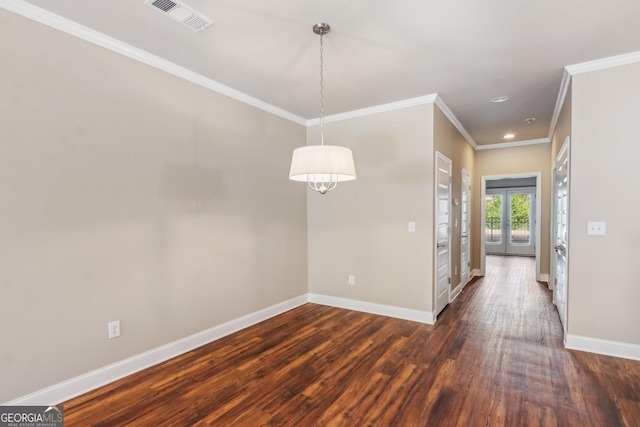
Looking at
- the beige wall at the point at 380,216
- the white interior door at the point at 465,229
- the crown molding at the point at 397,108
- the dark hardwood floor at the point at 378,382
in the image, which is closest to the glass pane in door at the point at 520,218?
the white interior door at the point at 465,229

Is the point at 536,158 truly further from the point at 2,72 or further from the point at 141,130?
the point at 2,72

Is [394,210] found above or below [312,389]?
above

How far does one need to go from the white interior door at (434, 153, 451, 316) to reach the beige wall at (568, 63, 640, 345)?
4.35ft

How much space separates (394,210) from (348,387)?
88.9 inches

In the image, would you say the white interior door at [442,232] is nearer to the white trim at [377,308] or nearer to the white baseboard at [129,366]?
the white trim at [377,308]

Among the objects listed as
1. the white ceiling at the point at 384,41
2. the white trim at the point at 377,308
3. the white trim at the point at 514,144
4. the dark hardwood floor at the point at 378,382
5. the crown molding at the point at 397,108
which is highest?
the white ceiling at the point at 384,41

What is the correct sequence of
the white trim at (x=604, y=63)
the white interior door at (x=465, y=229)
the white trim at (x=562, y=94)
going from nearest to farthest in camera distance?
1. the white trim at (x=604, y=63)
2. the white trim at (x=562, y=94)
3. the white interior door at (x=465, y=229)

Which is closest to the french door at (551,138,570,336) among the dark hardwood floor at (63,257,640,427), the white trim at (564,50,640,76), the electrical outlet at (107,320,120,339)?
the dark hardwood floor at (63,257,640,427)

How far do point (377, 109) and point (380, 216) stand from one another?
1.41 m

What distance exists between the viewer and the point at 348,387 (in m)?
2.43

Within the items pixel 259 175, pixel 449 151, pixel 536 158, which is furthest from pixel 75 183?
pixel 536 158

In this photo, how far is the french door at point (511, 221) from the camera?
9.80 metres

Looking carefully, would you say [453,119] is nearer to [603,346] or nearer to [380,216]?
[380,216]

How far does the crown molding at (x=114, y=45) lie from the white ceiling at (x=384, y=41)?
0.19ft
